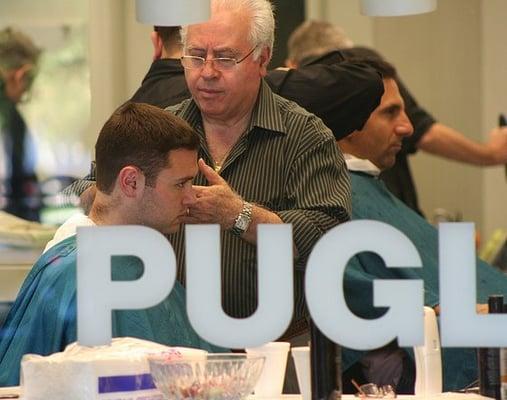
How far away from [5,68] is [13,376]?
75 cm

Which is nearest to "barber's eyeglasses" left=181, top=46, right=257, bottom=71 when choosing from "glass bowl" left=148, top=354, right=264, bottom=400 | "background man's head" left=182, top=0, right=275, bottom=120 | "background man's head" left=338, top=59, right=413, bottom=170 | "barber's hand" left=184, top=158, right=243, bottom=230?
"background man's head" left=182, top=0, right=275, bottom=120

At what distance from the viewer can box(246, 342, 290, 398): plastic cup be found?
3256 mm

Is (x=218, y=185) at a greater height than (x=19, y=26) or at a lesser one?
lesser

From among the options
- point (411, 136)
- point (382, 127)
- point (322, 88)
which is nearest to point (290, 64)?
point (322, 88)

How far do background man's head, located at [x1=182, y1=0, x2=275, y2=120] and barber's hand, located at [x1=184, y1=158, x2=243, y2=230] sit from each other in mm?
197

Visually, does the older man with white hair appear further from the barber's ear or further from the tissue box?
the tissue box

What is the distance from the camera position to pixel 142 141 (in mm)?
3352

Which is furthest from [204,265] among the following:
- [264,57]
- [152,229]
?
[264,57]

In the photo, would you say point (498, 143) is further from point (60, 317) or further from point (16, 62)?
point (60, 317)

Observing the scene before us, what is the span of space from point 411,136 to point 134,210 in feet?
5.23

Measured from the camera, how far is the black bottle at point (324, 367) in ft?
10.1

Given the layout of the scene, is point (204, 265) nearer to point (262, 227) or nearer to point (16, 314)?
point (262, 227)

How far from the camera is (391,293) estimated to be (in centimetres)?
316

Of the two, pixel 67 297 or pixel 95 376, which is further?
pixel 67 297
